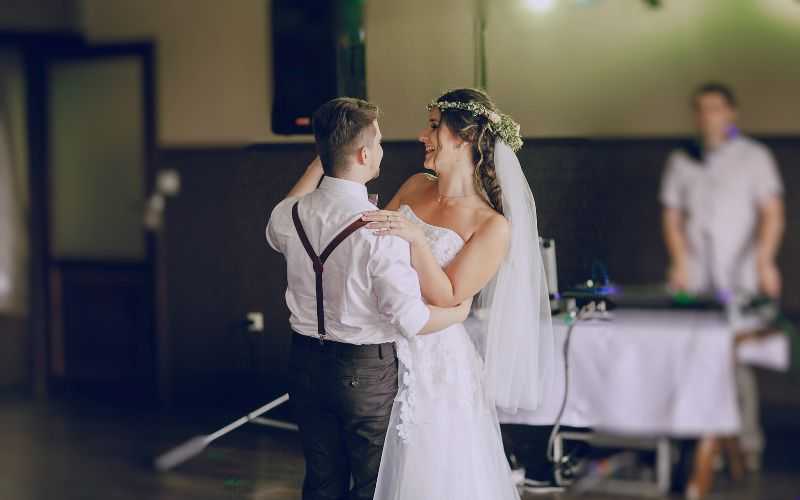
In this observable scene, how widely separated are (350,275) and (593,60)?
1105 millimetres

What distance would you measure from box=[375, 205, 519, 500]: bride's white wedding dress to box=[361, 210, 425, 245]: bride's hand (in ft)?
0.84

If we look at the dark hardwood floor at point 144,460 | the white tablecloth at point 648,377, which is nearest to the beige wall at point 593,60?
the white tablecloth at point 648,377

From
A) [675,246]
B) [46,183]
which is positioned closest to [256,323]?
[675,246]

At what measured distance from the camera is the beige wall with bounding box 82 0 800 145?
2545mm

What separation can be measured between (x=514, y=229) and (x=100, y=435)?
2671mm

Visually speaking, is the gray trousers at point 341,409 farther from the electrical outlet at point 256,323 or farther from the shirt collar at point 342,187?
the electrical outlet at point 256,323

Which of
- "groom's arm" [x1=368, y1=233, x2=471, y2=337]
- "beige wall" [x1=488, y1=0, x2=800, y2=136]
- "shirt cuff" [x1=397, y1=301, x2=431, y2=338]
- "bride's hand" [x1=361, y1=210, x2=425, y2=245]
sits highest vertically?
"beige wall" [x1=488, y1=0, x2=800, y2=136]

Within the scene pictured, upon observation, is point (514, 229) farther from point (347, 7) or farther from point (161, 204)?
point (161, 204)

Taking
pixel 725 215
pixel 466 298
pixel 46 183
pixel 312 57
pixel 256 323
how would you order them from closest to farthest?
pixel 466 298
pixel 725 215
pixel 312 57
pixel 256 323
pixel 46 183

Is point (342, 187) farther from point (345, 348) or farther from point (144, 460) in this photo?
point (144, 460)

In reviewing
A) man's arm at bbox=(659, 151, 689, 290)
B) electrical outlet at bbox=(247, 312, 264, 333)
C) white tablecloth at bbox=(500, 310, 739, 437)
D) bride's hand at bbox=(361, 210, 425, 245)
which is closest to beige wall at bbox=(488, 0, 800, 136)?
man's arm at bbox=(659, 151, 689, 290)

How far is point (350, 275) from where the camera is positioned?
2.19 meters

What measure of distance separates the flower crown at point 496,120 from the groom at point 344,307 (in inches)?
15.9

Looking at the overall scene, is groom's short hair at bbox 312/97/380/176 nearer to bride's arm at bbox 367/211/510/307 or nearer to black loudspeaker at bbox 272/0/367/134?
bride's arm at bbox 367/211/510/307
